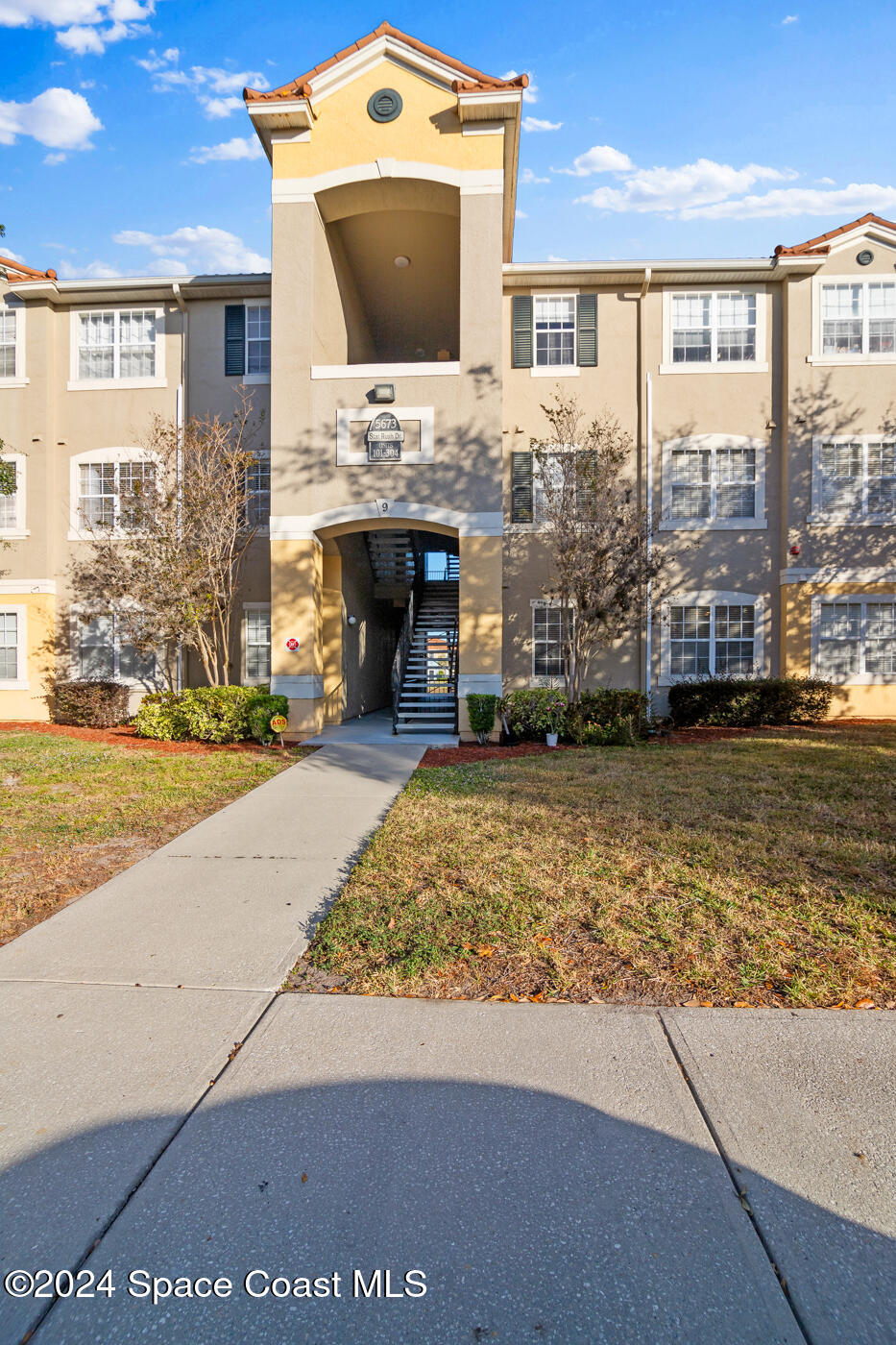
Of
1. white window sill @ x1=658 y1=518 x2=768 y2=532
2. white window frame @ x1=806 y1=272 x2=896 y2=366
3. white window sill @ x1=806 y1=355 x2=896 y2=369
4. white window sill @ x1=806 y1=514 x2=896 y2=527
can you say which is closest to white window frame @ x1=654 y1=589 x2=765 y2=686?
white window sill @ x1=658 y1=518 x2=768 y2=532

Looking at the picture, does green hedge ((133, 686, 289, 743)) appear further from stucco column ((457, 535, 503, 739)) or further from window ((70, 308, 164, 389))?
window ((70, 308, 164, 389))

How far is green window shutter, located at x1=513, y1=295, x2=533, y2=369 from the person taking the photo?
554 inches

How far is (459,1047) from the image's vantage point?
2783mm

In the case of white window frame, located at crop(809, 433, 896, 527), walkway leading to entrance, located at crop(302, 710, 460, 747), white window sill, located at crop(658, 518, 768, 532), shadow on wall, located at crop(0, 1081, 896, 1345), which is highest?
white window frame, located at crop(809, 433, 896, 527)

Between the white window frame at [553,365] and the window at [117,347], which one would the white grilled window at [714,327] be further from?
the window at [117,347]

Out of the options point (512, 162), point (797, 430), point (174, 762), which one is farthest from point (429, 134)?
point (174, 762)

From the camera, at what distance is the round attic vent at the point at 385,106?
11969 mm

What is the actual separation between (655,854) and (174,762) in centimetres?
672

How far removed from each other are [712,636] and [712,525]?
7.33ft

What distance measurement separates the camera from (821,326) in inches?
548

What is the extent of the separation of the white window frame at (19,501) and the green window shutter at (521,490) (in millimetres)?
10079

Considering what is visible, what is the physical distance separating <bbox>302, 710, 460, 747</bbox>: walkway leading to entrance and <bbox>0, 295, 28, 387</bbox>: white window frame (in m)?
9.78

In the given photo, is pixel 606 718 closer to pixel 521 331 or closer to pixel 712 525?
pixel 712 525

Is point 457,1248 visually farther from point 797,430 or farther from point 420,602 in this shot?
point 420,602
